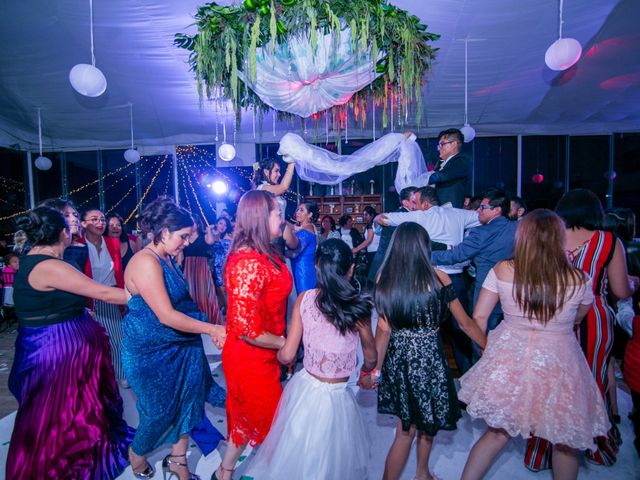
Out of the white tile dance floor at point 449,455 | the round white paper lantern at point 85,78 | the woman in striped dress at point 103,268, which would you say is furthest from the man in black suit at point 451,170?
the round white paper lantern at point 85,78

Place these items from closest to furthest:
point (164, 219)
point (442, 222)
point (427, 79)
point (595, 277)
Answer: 1. point (164, 219)
2. point (595, 277)
3. point (442, 222)
4. point (427, 79)

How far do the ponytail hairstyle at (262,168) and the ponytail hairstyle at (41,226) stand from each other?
5.43 ft

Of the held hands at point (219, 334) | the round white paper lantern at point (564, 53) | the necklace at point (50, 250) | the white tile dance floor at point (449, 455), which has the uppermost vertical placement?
the round white paper lantern at point (564, 53)

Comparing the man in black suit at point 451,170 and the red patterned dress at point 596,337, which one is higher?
the man in black suit at point 451,170

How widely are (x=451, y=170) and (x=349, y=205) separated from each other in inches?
262

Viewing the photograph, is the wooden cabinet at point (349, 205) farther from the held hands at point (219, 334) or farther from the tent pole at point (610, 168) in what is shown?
the held hands at point (219, 334)

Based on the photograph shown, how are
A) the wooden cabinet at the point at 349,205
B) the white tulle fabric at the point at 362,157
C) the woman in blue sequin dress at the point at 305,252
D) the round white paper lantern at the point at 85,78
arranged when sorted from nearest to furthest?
1. the white tulle fabric at the point at 362,157
2. the woman in blue sequin dress at the point at 305,252
3. the round white paper lantern at the point at 85,78
4. the wooden cabinet at the point at 349,205

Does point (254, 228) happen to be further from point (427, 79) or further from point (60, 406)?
point (427, 79)

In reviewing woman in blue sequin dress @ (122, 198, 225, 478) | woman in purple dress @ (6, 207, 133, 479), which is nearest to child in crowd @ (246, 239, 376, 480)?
woman in blue sequin dress @ (122, 198, 225, 478)

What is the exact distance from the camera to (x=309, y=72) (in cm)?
248

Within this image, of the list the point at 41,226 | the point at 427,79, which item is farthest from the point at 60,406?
the point at 427,79

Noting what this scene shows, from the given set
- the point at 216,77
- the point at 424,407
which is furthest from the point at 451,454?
the point at 216,77

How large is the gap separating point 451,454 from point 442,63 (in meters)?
5.38

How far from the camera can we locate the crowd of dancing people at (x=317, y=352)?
1.71 metres
